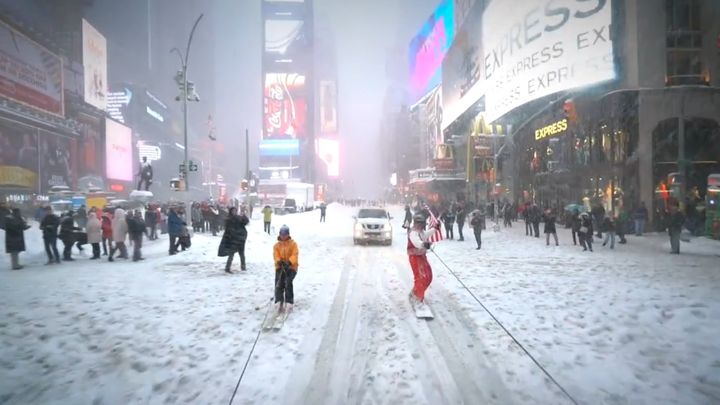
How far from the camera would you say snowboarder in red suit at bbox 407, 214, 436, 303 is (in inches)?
302

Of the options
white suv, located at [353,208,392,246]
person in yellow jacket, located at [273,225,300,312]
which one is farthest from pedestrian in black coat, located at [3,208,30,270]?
white suv, located at [353,208,392,246]

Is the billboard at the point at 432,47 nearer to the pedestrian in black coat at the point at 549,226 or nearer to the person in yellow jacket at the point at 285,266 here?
the pedestrian in black coat at the point at 549,226

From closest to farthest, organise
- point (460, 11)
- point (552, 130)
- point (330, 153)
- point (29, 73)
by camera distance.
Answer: point (552, 130) < point (29, 73) < point (460, 11) < point (330, 153)

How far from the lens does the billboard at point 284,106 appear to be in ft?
493

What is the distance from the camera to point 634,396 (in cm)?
432

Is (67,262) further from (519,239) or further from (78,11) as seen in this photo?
(78,11)

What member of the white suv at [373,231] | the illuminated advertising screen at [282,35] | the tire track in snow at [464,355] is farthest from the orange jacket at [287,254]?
the illuminated advertising screen at [282,35]

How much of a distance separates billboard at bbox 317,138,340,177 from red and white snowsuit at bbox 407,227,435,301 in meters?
180

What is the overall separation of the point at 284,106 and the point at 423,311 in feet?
504

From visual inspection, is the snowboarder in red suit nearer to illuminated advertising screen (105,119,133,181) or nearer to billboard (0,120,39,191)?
billboard (0,120,39,191)

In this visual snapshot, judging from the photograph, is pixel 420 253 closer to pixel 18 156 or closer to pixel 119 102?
pixel 18 156

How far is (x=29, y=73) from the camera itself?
126 ft

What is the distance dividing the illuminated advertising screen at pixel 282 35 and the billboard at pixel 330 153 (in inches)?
1680

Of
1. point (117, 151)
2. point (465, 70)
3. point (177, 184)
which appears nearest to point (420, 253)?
point (177, 184)
